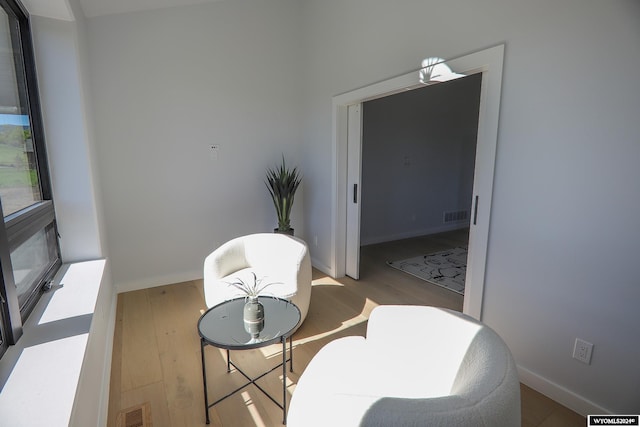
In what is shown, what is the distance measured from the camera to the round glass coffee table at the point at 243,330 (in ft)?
5.57

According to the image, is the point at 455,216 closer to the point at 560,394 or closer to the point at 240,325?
the point at 560,394

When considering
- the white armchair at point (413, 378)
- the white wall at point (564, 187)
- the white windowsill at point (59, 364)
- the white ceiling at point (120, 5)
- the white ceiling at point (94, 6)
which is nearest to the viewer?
the white armchair at point (413, 378)

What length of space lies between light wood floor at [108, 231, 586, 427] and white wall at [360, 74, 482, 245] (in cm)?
134

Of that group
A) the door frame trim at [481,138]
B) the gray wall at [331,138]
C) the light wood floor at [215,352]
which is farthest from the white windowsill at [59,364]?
the door frame trim at [481,138]

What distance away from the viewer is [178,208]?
11.8ft

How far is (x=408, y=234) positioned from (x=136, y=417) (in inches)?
178

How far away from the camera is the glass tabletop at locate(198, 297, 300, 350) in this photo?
169 centimetres

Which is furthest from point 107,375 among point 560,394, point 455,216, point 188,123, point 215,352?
point 455,216

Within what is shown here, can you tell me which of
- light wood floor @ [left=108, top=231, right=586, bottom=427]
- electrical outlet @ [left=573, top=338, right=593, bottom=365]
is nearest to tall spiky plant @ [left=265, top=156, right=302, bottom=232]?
light wood floor @ [left=108, top=231, right=586, bottom=427]

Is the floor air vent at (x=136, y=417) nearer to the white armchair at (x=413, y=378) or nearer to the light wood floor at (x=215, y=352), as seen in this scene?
the light wood floor at (x=215, y=352)

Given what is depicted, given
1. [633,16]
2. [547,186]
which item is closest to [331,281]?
[547,186]

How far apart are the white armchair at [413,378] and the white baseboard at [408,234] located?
11.3 ft

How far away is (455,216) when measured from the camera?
5879 mm

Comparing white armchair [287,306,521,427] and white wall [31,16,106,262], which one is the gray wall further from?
white armchair [287,306,521,427]
